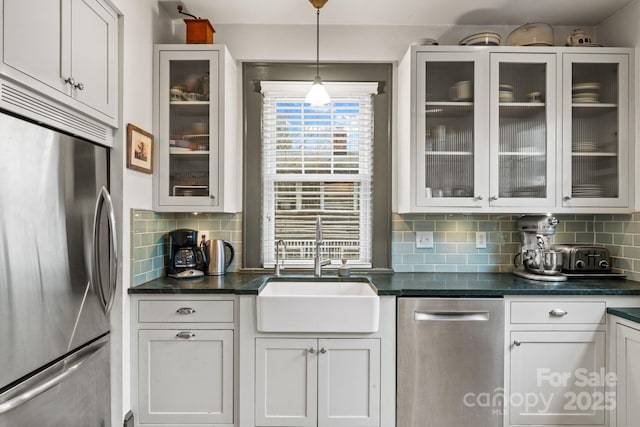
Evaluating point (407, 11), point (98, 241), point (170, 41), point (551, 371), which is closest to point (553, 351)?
point (551, 371)

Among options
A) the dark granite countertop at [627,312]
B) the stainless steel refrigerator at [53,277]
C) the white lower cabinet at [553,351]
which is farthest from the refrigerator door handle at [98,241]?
the dark granite countertop at [627,312]

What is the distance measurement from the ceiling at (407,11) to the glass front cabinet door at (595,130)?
375mm

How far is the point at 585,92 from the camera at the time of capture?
2338 millimetres

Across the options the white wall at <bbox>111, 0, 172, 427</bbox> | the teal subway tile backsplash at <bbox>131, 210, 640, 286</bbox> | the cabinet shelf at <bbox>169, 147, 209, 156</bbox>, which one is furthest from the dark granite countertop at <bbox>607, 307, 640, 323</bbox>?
the white wall at <bbox>111, 0, 172, 427</bbox>

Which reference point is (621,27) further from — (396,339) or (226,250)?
(226,250)

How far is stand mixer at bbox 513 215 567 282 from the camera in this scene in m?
2.37

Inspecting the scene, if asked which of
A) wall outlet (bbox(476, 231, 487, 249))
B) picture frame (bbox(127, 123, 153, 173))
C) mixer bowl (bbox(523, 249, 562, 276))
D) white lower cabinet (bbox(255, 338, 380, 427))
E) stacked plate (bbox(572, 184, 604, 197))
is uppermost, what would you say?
picture frame (bbox(127, 123, 153, 173))

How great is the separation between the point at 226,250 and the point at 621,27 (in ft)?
9.74

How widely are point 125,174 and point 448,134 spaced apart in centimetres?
186

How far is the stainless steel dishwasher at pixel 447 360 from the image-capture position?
6.60 ft

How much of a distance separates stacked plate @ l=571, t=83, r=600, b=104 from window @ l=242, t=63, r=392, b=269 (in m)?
1.14

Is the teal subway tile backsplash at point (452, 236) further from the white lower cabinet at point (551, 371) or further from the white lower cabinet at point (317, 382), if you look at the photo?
the white lower cabinet at point (317, 382)

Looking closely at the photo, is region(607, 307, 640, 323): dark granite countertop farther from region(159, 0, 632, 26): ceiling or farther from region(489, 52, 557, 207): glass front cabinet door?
region(159, 0, 632, 26): ceiling

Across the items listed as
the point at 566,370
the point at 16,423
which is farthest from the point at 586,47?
the point at 16,423
